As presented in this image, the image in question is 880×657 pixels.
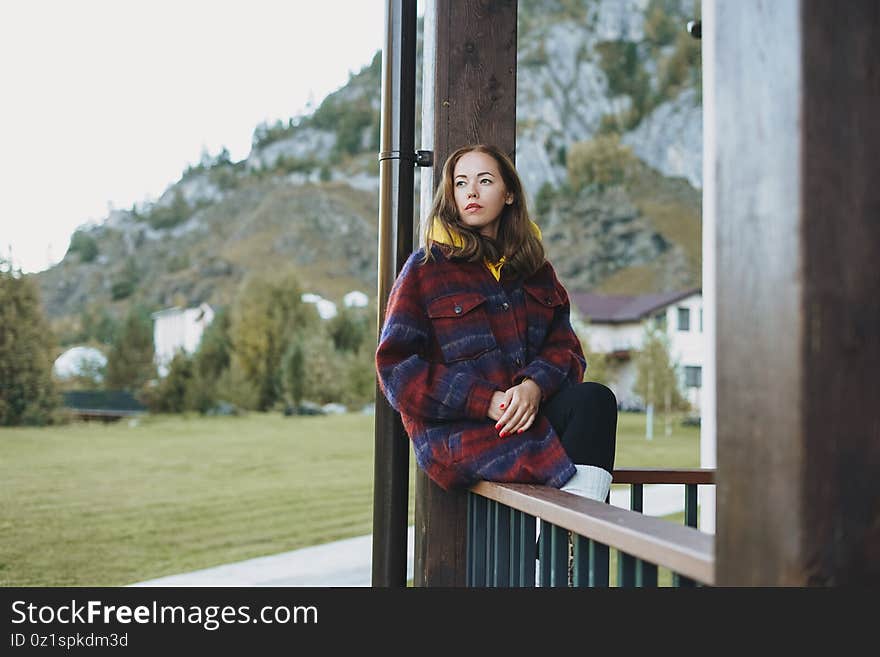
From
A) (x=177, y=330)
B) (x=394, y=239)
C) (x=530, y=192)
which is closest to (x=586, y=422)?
(x=394, y=239)

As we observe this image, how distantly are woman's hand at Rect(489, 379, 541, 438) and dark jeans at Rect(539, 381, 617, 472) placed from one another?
80 millimetres

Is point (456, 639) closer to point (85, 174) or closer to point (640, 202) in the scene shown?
point (85, 174)

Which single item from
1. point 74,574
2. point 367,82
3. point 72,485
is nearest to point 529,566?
point 74,574

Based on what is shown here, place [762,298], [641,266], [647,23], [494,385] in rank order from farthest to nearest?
[647,23]
[641,266]
[494,385]
[762,298]

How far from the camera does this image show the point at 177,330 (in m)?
25.9

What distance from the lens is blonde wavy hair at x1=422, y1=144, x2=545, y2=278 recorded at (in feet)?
7.02

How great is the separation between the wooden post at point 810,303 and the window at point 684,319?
27481mm

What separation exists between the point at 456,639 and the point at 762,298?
26.4 inches

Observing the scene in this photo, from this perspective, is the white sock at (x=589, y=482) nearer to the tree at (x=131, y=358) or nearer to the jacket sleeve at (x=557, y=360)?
the jacket sleeve at (x=557, y=360)

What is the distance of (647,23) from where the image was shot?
3547 centimetres

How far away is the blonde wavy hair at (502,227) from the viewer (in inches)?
84.3

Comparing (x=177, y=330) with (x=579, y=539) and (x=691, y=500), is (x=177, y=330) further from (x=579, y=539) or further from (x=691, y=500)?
(x=579, y=539)

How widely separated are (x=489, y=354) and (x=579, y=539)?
624 mm

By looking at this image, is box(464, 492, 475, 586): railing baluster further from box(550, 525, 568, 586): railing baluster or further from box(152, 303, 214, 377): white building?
box(152, 303, 214, 377): white building
